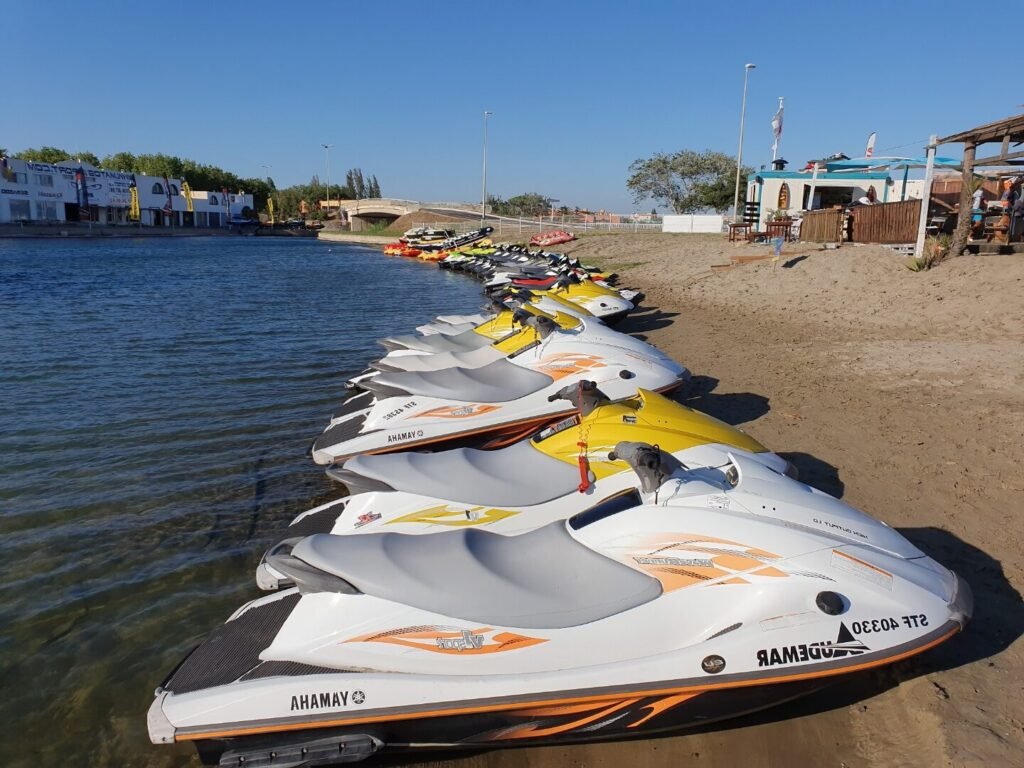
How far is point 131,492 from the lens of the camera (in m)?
6.49

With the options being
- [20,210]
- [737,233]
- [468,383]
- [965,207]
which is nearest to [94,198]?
[20,210]


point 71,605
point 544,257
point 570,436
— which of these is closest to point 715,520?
point 570,436

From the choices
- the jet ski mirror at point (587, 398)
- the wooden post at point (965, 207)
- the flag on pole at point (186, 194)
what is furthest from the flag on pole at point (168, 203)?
the jet ski mirror at point (587, 398)

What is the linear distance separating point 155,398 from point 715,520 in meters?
8.88

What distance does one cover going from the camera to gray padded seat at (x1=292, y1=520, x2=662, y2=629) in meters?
3.15

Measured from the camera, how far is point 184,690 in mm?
3123

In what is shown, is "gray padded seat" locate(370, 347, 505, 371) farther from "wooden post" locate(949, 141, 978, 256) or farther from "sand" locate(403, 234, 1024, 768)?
"wooden post" locate(949, 141, 978, 256)

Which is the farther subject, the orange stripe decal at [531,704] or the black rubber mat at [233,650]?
the black rubber mat at [233,650]

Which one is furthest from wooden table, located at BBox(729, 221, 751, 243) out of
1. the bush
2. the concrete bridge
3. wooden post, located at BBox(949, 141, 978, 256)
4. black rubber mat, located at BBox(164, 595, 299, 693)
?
the concrete bridge

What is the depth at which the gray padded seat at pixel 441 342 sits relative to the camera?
364 inches

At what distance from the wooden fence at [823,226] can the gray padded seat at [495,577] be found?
18658 millimetres

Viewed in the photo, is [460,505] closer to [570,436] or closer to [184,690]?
[570,436]

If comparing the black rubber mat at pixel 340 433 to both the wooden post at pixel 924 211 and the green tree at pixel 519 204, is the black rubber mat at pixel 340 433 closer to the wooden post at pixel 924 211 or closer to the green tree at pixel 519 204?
the wooden post at pixel 924 211

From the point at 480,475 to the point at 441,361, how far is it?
3987 mm
